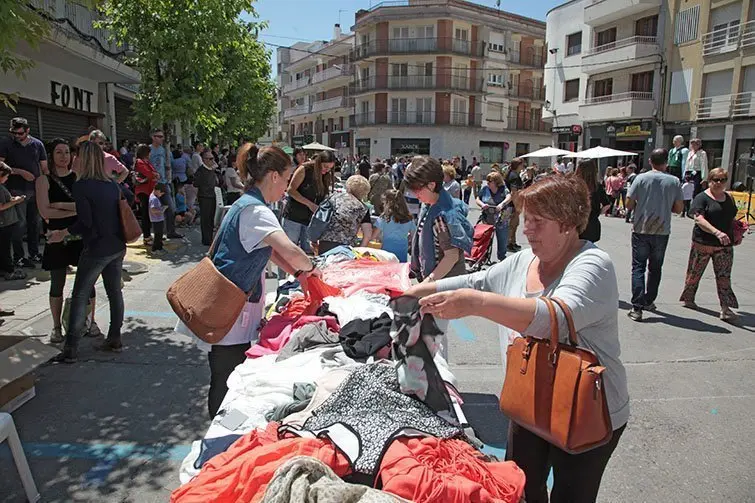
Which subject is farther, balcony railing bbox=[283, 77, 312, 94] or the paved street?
balcony railing bbox=[283, 77, 312, 94]

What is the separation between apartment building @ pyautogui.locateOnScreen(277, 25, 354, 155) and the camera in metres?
56.2

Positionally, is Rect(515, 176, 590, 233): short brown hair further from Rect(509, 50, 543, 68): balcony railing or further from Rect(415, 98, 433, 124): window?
Rect(509, 50, 543, 68): balcony railing

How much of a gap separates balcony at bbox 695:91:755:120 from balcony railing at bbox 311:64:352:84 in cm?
3588

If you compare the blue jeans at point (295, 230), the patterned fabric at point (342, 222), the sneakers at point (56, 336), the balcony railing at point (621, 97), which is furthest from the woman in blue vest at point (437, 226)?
the balcony railing at point (621, 97)

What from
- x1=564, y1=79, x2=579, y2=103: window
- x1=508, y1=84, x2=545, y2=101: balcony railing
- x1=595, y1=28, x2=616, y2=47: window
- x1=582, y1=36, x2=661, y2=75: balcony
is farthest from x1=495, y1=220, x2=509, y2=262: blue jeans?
x1=508, y1=84, x2=545, y2=101: balcony railing

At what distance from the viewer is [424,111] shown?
157ft

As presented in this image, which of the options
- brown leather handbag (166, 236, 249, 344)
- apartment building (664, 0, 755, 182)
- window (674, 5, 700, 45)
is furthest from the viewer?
window (674, 5, 700, 45)

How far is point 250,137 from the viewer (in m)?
40.0

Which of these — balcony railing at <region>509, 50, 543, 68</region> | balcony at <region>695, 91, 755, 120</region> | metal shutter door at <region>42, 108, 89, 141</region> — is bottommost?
metal shutter door at <region>42, 108, 89, 141</region>

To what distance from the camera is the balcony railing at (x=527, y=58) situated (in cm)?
Answer: 5109

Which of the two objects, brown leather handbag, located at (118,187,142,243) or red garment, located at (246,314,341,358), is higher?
brown leather handbag, located at (118,187,142,243)

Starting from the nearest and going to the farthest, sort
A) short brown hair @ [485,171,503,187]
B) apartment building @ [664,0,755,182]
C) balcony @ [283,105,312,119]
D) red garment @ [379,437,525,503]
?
red garment @ [379,437,525,503] < short brown hair @ [485,171,503,187] < apartment building @ [664,0,755,182] < balcony @ [283,105,312,119]

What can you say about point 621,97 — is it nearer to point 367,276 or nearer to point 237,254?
point 367,276

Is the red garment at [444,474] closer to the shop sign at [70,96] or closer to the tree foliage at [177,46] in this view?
the tree foliage at [177,46]
